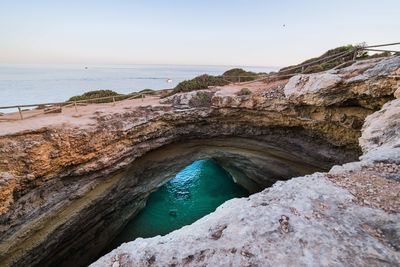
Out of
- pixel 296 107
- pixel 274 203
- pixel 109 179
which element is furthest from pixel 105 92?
pixel 274 203

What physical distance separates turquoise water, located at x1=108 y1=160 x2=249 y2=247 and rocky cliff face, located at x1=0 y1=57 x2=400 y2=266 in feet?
3.63

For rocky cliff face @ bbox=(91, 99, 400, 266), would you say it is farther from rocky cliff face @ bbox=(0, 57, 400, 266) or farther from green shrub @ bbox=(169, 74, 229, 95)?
green shrub @ bbox=(169, 74, 229, 95)

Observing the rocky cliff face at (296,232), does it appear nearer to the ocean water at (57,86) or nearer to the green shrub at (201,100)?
the green shrub at (201,100)

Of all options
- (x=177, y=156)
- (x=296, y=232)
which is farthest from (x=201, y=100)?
(x=296, y=232)

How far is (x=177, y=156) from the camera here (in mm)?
15523

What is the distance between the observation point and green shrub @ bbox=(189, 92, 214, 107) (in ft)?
44.0

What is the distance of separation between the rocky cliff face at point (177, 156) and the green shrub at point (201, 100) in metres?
0.18

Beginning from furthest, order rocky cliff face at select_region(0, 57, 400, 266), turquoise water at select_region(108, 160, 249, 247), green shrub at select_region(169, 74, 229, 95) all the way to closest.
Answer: green shrub at select_region(169, 74, 229, 95)
turquoise water at select_region(108, 160, 249, 247)
rocky cliff face at select_region(0, 57, 400, 266)

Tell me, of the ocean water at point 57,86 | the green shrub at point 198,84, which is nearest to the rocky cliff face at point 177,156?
the green shrub at point 198,84

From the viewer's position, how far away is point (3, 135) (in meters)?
8.52

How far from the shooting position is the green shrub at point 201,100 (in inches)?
528

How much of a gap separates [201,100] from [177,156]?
14.0ft

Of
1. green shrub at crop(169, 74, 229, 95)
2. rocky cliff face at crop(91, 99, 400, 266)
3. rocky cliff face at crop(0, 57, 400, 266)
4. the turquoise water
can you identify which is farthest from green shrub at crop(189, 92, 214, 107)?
rocky cliff face at crop(91, 99, 400, 266)

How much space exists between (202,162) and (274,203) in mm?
21805
